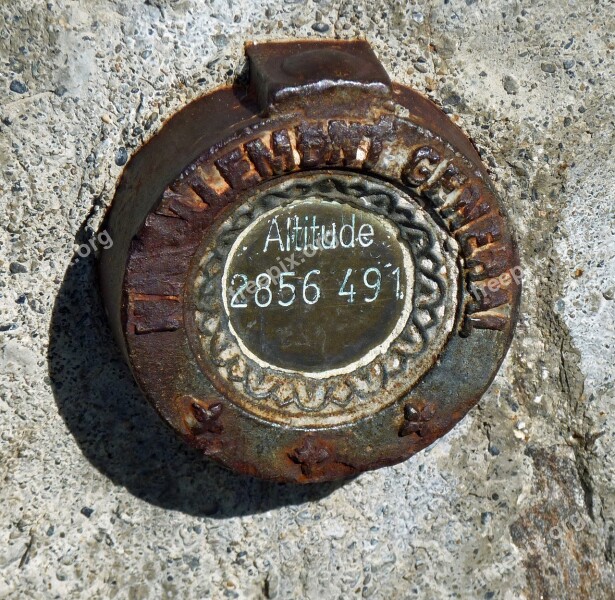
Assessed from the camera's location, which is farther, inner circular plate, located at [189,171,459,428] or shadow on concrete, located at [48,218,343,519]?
shadow on concrete, located at [48,218,343,519]

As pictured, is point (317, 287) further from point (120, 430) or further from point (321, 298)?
point (120, 430)

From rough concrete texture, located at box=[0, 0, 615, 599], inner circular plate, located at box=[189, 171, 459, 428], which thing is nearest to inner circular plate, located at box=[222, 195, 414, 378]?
inner circular plate, located at box=[189, 171, 459, 428]

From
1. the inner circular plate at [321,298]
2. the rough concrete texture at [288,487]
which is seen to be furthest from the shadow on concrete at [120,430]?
the inner circular plate at [321,298]

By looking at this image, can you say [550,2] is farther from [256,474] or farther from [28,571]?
[28,571]

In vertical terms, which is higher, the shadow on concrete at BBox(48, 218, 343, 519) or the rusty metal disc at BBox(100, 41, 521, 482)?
the rusty metal disc at BBox(100, 41, 521, 482)

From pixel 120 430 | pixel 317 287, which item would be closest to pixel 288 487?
pixel 120 430

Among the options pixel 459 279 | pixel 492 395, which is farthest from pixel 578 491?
pixel 459 279

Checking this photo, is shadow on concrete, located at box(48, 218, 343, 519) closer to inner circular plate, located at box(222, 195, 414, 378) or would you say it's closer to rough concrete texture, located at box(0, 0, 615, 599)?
rough concrete texture, located at box(0, 0, 615, 599)

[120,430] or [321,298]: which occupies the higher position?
[321,298]
